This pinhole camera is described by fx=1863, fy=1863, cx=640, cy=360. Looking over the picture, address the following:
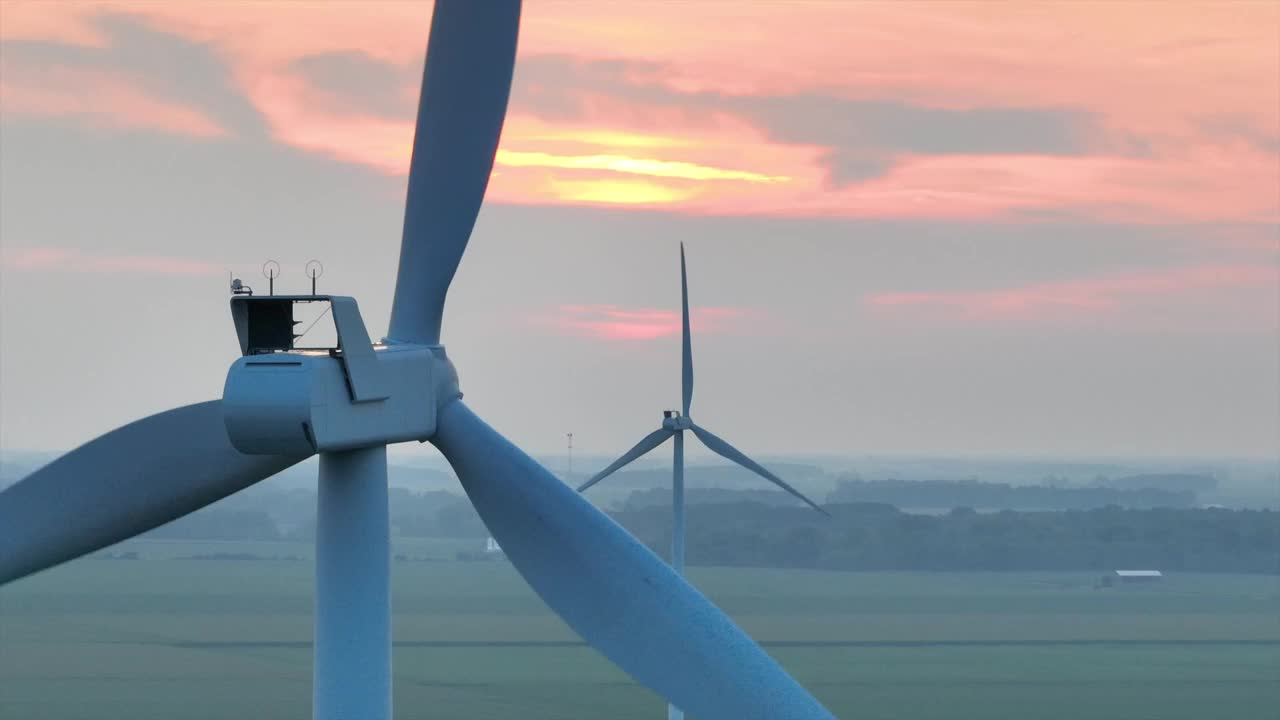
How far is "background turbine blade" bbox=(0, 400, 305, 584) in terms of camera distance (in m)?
27.0

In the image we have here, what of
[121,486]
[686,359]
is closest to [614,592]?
[121,486]

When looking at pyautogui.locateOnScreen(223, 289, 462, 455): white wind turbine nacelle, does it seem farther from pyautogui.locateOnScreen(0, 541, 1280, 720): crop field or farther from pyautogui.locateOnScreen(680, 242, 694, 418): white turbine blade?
pyautogui.locateOnScreen(0, 541, 1280, 720): crop field

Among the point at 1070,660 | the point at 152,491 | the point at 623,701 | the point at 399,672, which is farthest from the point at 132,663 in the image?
the point at 152,491

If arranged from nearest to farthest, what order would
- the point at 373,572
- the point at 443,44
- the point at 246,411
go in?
1. the point at 246,411
2. the point at 373,572
3. the point at 443,44

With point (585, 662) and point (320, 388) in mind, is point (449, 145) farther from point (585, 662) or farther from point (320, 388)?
point (585, 662)

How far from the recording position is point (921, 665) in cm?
14512

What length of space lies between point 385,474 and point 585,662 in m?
115

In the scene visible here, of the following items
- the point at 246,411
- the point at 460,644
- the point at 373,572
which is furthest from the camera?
the point at 460,644

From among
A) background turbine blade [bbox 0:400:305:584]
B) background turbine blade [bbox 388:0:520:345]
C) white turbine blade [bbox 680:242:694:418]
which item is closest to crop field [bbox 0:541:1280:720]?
white turbine blade [bbox 680:242:694:418]

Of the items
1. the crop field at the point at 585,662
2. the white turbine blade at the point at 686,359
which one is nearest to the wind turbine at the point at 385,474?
the white turbine blade at the point at 686,359

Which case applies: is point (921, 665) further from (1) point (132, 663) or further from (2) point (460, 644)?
(1) point (132, 663)

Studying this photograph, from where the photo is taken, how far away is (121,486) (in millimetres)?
27750

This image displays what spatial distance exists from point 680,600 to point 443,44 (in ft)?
29.8

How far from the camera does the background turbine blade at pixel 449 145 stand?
27953 mm
